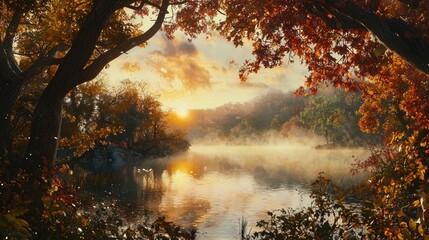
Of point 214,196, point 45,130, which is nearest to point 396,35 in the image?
point 45,130

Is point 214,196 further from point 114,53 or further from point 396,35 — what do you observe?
point 396,35

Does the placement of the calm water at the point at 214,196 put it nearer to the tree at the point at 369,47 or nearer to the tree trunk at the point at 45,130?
the tree trunk at the point at 45,130

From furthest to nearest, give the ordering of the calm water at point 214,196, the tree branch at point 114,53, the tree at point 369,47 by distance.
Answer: the calm water at point 214,196 → the tree branch at point 114,53 → the tree at point 369,47

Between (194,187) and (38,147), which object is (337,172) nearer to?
(194,187)

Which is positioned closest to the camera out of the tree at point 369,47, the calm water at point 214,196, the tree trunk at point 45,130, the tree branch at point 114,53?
the tree at point 369,47

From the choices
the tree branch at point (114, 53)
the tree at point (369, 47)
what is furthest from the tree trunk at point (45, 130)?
the tree at point (369, 47)

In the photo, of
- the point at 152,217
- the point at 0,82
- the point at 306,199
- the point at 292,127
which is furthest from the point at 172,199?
the point at 292,127

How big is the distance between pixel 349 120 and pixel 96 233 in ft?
279

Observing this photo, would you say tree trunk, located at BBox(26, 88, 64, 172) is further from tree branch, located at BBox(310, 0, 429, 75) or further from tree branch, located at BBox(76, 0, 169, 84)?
tree branch, located at BBox(310, 0, 429, 75)

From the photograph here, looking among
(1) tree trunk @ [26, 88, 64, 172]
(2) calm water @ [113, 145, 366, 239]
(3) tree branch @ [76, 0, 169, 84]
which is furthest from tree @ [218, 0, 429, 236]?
(2) calm water @ [113, 145, 366, 239]

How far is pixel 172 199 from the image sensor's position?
25.9 m

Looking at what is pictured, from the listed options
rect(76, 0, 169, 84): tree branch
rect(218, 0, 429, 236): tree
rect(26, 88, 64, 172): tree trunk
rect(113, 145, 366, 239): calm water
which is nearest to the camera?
rect(218, 0, 429, 236): tree

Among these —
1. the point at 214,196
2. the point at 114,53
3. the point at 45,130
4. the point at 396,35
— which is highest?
the point at 114,53

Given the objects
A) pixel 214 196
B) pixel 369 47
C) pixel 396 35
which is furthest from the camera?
pixel 214 196
